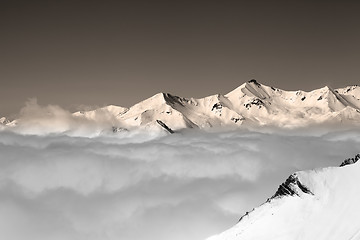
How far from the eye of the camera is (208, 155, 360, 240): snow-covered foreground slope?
14512cm

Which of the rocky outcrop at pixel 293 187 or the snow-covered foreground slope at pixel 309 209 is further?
the rocky outcrop at pixel 293 187

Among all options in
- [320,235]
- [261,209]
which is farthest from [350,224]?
[261,209]

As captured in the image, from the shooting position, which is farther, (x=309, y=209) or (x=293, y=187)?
(x=293, y=187)

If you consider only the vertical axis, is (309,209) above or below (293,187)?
below

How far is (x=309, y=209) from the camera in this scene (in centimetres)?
15912

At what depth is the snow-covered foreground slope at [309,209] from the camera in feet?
476

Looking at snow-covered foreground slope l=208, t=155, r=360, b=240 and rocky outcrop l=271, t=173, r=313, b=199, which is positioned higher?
rocky outcrop l=271, t=173, r=313, b=199

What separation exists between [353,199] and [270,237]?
1329 inches

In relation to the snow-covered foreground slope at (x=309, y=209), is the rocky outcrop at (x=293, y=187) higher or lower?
higher

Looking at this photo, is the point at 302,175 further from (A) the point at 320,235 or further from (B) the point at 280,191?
(A) the point at 320,235

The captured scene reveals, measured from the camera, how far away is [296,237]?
149 m

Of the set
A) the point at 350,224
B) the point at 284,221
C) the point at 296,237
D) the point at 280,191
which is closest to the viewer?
the point at 350,224

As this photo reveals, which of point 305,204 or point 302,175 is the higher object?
point 302,175

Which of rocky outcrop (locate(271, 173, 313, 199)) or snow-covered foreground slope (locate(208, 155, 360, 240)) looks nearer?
snow-covered foreground slope (locate(208, 155, 360, 240))
